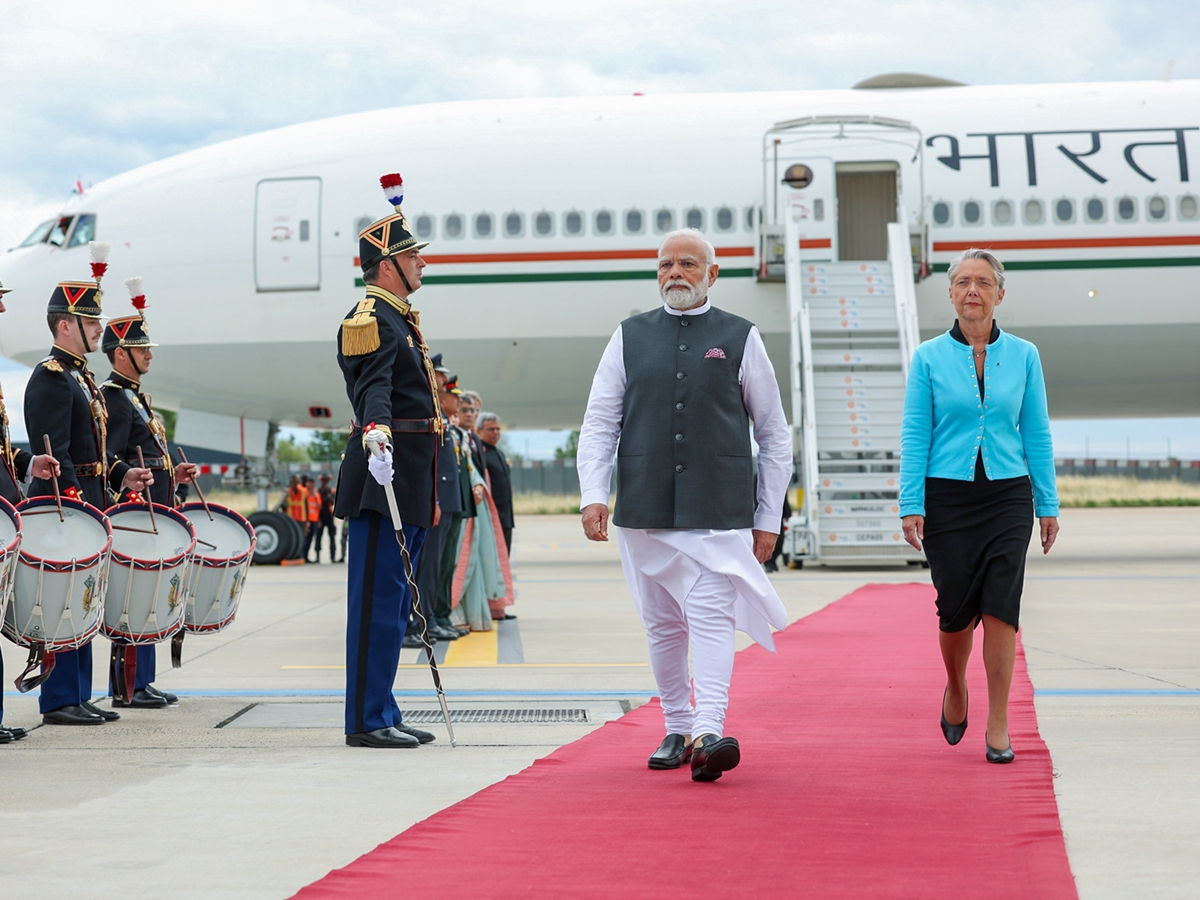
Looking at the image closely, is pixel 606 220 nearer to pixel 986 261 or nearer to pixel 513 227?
pixel 513 227

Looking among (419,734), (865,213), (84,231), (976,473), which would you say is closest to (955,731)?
(976,473)

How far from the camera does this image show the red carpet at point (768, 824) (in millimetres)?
2670

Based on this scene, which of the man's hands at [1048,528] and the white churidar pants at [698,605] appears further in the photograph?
the man's hands at [1048,528]

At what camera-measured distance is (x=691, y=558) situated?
12.8ft

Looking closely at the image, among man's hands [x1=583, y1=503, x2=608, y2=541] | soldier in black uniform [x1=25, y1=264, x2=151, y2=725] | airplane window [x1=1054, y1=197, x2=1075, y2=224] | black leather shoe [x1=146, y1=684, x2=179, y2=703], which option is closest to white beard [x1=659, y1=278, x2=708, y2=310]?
man's hands [x1=583, y1=503, x2=608, y2=541]

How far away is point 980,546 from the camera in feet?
13.4

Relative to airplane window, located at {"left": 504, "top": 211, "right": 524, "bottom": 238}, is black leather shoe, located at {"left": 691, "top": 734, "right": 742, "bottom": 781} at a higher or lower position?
lower

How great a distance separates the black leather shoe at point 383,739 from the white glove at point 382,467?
81 centimetres

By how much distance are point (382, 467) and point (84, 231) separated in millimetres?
10079

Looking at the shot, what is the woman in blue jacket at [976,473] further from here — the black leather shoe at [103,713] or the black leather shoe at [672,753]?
the black leather shoe at [103,713]

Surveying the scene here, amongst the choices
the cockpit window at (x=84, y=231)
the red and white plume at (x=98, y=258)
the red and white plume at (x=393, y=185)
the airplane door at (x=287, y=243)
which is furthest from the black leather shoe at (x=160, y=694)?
the cockpit window at (x=84, y=231)

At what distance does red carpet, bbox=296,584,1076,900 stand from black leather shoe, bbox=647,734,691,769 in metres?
0.04

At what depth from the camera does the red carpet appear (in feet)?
8.76

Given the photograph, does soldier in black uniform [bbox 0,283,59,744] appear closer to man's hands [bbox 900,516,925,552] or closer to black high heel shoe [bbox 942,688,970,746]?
man's hands [bbox 900,516,925,552]
